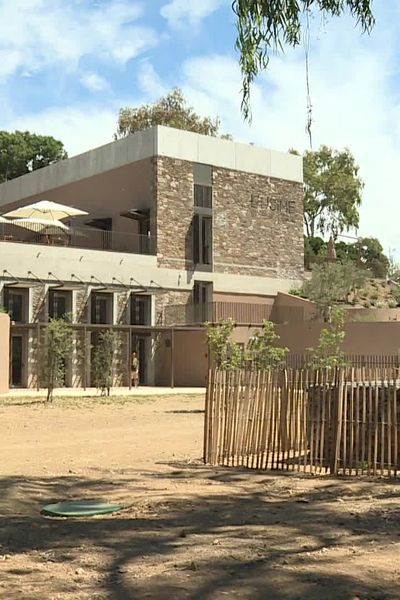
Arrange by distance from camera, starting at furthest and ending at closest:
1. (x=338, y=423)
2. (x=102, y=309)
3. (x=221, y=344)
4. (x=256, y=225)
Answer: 1. (x=256, y=225)
2. (x=102, y=309)
3. (x=221, y=344)
4. (x=338, y=423)

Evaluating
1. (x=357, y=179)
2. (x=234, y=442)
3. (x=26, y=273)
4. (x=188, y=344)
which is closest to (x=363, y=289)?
(x=357, y=179)

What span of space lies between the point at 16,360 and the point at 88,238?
805 cm

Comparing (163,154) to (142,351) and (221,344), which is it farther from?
(221,344)

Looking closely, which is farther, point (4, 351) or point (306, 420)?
point (4, 351)

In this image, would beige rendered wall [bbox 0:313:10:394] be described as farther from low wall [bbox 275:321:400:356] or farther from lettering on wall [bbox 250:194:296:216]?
lettering on wall [bbox 250:194:296:216]

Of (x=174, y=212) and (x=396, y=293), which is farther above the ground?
(x=174, y=212)

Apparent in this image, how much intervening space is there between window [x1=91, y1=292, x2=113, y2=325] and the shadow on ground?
27609mm

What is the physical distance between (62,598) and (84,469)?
6163mm

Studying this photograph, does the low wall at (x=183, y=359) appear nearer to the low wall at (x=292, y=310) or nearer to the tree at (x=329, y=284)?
the low wall at (x=292, y=310)

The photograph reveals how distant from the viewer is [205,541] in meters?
6.45

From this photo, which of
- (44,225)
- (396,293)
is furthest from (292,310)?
(396,293)

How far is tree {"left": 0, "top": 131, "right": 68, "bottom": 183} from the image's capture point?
6260cm

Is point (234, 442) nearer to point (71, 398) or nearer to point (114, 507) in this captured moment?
point (114, 507)

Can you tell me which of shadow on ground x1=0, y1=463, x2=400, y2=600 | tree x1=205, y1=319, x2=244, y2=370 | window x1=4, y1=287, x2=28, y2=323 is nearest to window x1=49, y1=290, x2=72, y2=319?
window x1=4, y1=287, x2=28, y2=323
